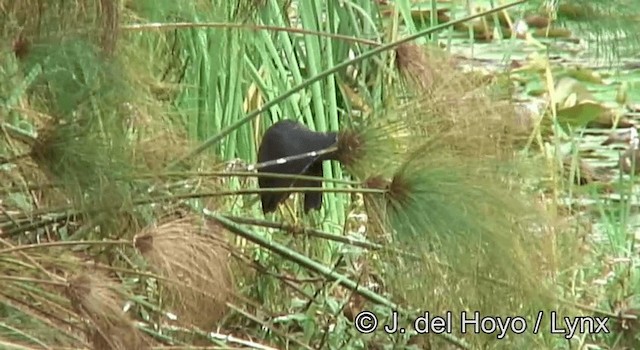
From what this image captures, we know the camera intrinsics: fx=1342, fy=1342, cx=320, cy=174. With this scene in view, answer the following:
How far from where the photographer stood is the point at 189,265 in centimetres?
129

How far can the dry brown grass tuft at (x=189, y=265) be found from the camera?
127 centimetres

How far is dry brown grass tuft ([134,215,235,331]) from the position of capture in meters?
1.27

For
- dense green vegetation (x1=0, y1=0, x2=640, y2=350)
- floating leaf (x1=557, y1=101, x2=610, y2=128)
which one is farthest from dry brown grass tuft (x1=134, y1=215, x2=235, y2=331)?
floating leaf (x1=557, y1=101, x2=610, y2=128)

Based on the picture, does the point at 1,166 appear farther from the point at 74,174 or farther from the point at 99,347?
the point at 99,347

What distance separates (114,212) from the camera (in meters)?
1.32


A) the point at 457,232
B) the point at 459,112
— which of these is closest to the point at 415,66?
the point at 459,112

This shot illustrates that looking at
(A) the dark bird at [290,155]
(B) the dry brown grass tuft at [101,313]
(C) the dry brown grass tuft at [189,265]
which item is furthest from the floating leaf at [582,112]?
(B) the dry brown grass tuft at [101,313]

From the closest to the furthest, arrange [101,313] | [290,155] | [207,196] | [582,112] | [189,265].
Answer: [101,313]
[189,265]
[207,196]
[290,155]
[582,112]

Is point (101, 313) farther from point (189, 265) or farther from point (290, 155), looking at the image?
point (290, 155)

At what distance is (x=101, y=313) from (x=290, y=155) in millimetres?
433

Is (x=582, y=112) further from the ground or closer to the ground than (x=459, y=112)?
closer to the ground

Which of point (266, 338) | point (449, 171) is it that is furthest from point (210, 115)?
point (449, 171)

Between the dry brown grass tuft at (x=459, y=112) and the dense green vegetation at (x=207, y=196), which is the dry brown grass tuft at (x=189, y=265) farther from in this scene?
the dry brown grass tuft at (x=459, y=112)

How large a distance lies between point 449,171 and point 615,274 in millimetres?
848
